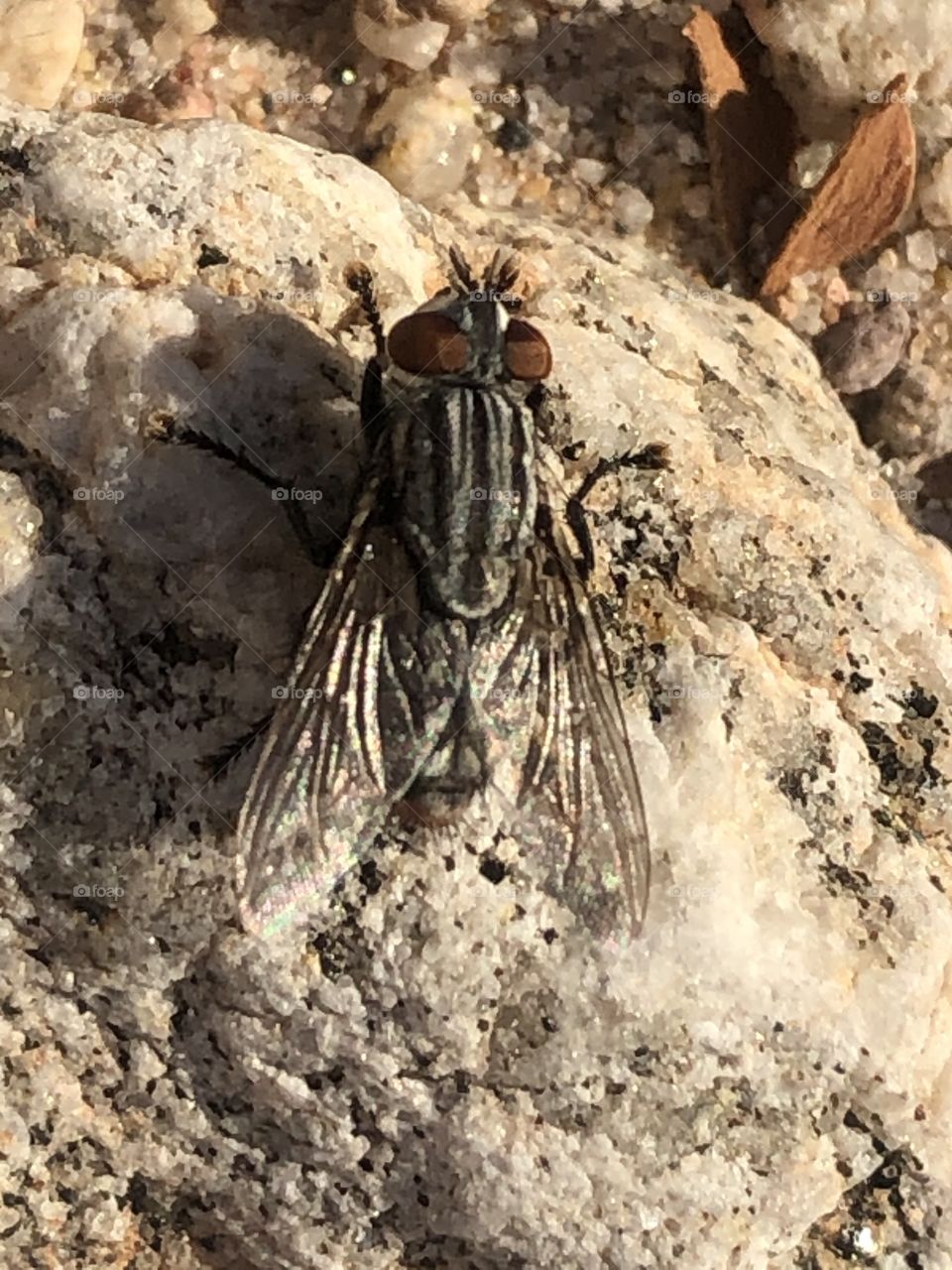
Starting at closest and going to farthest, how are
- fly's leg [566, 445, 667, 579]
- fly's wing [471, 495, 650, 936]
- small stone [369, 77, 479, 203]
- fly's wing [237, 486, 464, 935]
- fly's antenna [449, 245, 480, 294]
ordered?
fly's wing [237, 486, 464, 935]
fly's wing [471, 495, 650, 936]
fly's leg [566, 445, 667, 579]
fly's antenna [449, 245, 480, 294]
small stone [369, 77, 479, 203]

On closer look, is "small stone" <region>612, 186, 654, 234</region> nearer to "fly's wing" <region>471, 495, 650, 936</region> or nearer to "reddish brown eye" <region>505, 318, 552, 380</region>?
"reddish brown eye" <region>505, 318, 552, 380</region>

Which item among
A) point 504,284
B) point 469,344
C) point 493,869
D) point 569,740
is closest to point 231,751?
point 493,869

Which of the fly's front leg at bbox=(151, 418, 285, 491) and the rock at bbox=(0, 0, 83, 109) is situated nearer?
the fly's front leg at bbox=(151, 418, 285, 491)

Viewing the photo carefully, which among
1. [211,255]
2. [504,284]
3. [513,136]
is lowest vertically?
[211,255]

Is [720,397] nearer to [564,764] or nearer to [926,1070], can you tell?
[564,764]

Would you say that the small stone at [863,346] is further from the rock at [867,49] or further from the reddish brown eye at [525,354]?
the reddish brown eye at [525,354]

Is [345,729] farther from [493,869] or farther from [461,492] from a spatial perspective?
[461,492]

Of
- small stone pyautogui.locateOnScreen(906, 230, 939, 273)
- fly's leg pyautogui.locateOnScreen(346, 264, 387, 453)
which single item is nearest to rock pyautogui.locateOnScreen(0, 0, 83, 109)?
fly's leg pyautogui.locateOnScreen(346, 264, 387, 453)
